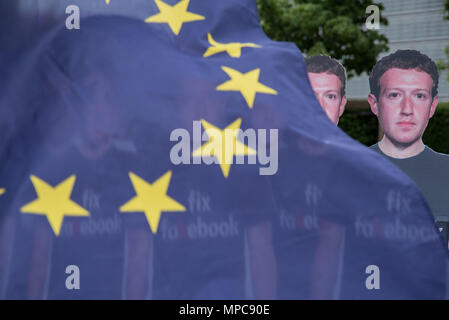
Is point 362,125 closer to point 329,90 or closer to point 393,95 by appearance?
point 329,90

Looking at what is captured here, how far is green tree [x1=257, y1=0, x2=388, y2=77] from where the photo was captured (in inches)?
571

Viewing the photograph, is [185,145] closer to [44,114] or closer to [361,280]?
[44,114]

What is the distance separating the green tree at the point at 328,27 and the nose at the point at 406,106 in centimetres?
1135

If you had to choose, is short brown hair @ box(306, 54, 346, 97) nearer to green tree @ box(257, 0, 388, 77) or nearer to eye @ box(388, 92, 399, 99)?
eye @ box(388, 92, 399, 99)

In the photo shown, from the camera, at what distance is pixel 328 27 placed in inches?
574

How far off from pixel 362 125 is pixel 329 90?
8488 mm

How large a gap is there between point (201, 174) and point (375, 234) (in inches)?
28.8

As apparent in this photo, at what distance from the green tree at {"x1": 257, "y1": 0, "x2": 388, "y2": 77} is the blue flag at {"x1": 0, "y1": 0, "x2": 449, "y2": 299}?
12508mm

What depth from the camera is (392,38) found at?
768 inches

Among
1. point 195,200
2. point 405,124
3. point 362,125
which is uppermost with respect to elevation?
point 362,125

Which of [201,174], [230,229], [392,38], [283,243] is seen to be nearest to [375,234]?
[283,243]

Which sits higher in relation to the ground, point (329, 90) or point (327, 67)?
point (327, 67)

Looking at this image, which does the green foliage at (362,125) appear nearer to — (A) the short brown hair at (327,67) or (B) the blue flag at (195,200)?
(A) the short brown hair at (327,67)

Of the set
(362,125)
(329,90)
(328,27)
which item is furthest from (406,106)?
(328,27)
